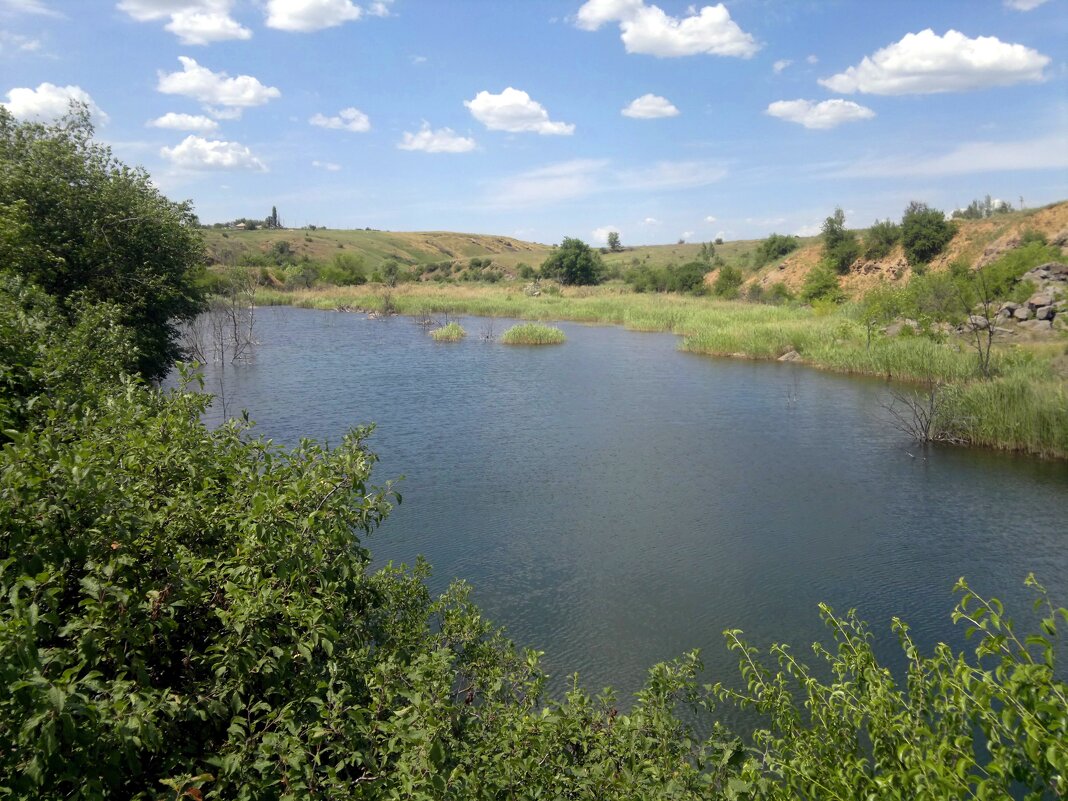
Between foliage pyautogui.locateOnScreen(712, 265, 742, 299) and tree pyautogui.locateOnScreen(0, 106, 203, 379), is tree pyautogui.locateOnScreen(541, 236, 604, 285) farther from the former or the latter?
tree pyautogui.locateOnScreen(0, 106, 203, 379)

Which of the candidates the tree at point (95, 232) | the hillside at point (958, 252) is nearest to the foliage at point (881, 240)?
the hillside at point (958, 252)

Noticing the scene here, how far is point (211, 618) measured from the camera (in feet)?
11.7

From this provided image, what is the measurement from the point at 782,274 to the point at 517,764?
5401 centimetres

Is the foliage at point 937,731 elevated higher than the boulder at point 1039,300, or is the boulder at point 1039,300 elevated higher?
the boulder at point 1039,300

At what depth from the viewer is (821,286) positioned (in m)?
45.2

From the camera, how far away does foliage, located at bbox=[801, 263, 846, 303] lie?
142ft

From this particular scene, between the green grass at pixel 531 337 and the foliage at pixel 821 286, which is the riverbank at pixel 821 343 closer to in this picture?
the foliage at pixel 821 286

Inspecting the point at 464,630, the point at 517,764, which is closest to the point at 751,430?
the point at 464,630

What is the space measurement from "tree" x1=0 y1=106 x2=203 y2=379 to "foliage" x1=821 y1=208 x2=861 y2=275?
43937 millimetres

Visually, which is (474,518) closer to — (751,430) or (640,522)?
(640,522)

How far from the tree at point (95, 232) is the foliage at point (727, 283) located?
139 ft

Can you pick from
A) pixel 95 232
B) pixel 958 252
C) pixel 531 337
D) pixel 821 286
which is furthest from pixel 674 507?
pixel 958 252

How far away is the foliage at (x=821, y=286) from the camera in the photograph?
142ft

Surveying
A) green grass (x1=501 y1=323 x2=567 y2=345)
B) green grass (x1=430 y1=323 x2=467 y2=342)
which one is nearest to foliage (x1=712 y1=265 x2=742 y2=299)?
green grass (x1=501 y1=323 x2=567 y2=345)
